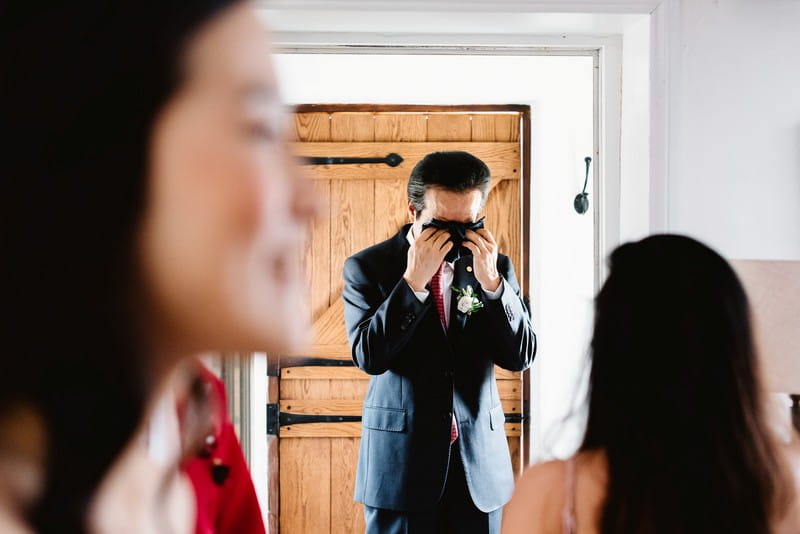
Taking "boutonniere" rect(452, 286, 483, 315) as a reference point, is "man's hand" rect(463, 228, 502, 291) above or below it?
above

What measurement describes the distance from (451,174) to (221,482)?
1597 millimetres

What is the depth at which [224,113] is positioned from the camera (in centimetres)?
14

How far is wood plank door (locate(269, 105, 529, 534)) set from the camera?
115 inches

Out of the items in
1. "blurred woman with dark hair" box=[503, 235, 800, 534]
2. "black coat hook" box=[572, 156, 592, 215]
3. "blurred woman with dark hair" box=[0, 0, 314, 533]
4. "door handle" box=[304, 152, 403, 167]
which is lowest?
"blurred woman with dark hair" box=[503, 235, 800, 534]

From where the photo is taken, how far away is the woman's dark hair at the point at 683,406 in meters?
0.87

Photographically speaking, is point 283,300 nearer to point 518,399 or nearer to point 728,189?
point 728,189

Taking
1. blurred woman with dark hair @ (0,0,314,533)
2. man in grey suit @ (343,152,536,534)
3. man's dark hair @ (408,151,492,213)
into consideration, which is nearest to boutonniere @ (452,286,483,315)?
man in grey suit @ (343,152,536,534)

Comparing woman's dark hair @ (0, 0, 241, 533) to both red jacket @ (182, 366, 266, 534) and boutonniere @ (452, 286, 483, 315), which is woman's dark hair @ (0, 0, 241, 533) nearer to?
red jacket @ (182, 366, 266, 534)

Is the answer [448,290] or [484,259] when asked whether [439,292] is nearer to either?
[448,290]

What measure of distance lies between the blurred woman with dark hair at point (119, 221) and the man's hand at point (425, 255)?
160cm

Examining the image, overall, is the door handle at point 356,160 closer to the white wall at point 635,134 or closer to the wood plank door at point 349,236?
the wood plank door at point 349,236

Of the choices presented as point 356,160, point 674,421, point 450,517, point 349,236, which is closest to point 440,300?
point 450,517

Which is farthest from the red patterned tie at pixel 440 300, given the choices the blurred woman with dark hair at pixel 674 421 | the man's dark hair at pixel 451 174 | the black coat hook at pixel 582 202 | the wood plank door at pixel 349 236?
the wood plank door at pixel 349 236

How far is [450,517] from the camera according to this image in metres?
1.74
